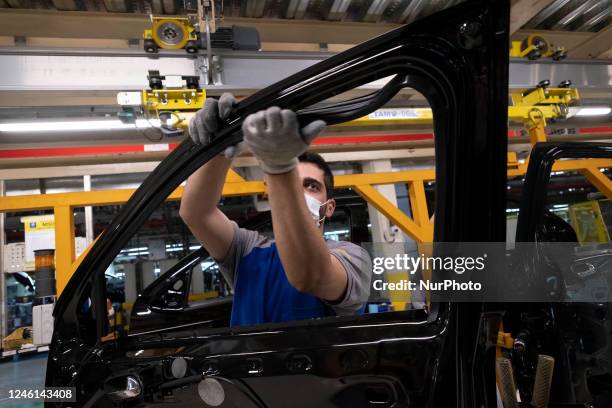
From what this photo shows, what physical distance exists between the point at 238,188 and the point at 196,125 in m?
2.06

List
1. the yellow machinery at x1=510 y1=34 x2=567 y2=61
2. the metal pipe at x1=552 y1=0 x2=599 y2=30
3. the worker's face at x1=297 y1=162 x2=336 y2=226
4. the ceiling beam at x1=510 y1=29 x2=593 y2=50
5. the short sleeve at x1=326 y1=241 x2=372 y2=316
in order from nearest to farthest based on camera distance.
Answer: the short sleeve at x1=326 y1=241 x2=372 y2=316 < the worker's face at x1=297 y1=162 x2=336 y2=226 < the yellow machinery at x1=510 y1=34 x2=567 y2=61 < the metal pipe at x1=552 y1=0 x2=599 y2=30 < the ceiling beam at x1=510 y1=29 x2=593 y2=50

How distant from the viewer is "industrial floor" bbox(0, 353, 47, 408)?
3596 millimetres

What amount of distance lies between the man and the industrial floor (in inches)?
125

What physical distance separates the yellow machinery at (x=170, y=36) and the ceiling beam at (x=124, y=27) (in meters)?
0.51

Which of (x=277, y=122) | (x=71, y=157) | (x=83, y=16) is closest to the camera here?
(x=277, y=122)

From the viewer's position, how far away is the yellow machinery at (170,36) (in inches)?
105

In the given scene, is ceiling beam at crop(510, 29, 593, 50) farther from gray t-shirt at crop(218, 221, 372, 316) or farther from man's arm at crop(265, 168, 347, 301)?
man's arm at crop(265, 168, 347, 301)

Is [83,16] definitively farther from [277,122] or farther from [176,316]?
[277,122]

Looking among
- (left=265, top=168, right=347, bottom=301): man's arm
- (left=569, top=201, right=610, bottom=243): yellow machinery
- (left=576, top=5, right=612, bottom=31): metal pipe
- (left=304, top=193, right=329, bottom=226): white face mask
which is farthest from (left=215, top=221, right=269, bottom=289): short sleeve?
(left=569, top=201, right=610, bottom=243): yellow machinery

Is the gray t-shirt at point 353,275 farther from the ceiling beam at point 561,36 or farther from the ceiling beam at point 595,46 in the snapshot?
the ceiling beam at point 595,46

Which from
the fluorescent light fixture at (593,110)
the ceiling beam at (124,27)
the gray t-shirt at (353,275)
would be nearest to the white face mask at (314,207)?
the gray t-shirt at (353,275)

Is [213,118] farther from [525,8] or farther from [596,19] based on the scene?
[596,19]

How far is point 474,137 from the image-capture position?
1000mm

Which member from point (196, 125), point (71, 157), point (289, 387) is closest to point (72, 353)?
point (289, 387)
